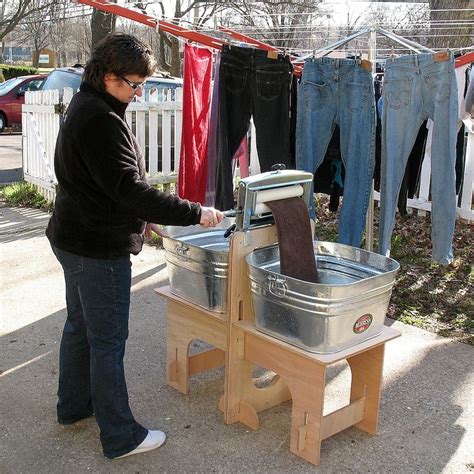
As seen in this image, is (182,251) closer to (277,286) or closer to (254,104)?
(277,286)

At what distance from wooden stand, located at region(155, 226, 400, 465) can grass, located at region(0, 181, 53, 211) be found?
5642mm

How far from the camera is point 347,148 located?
4.84m

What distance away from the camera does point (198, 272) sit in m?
3.31

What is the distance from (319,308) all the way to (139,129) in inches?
230

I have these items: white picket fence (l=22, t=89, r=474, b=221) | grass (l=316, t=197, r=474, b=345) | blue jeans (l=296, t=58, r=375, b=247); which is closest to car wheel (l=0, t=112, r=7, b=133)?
white picket fence (l=22, t=89, r=474, b=221)

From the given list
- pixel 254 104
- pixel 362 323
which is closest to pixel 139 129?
pixel 254 104

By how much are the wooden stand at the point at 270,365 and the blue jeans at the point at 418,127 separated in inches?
67.7

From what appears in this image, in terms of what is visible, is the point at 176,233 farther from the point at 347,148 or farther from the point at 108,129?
the point at 347,148

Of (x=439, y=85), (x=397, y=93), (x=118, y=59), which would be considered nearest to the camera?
(x=118, y=59)

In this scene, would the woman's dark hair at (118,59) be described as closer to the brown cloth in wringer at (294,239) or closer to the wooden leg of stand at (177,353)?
the brown cloth in wringer at (294,239)

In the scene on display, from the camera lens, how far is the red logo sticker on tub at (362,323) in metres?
2.91

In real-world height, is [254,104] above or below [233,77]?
below

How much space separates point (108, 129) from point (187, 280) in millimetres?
1046

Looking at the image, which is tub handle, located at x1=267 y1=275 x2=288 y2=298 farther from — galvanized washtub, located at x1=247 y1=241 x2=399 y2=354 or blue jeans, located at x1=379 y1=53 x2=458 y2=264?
blue jeans, located at x1=379 y1=53 x2=458 y2=264
